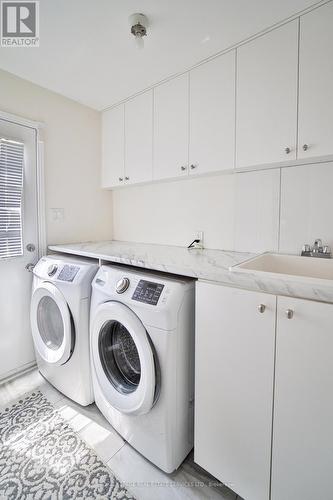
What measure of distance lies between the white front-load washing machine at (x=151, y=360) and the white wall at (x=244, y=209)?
0.72 meters

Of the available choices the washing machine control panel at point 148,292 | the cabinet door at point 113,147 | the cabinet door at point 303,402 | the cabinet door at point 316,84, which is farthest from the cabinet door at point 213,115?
the cabinet door at point 303,402

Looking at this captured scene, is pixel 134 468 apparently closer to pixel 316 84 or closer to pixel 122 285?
pixel 122 285

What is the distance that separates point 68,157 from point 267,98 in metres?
1.66

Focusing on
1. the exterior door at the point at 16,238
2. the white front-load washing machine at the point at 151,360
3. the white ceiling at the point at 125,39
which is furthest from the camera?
the exterior door at the point at 16,238

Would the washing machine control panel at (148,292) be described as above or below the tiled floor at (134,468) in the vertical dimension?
above

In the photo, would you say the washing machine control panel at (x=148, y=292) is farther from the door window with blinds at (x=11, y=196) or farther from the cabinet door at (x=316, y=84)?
the door window with blinds at (x=11, y=196)

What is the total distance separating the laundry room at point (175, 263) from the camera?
35.1 inches

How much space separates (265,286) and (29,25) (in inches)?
73.9

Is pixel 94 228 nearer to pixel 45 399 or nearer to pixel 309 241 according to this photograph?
pixel 45 399

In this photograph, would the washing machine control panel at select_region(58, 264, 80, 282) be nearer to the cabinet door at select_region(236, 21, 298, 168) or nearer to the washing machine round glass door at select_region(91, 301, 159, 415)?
the washing machine round glass door at select_region(91, 301, 159, 415)

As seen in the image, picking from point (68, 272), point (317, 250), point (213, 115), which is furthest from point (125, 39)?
point (317, 250)

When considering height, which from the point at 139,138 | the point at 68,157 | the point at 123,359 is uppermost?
the point at 139,138

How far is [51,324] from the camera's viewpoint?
180 centimetres

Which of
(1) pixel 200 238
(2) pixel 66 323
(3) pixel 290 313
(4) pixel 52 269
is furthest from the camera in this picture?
(1) pixel 200 238
